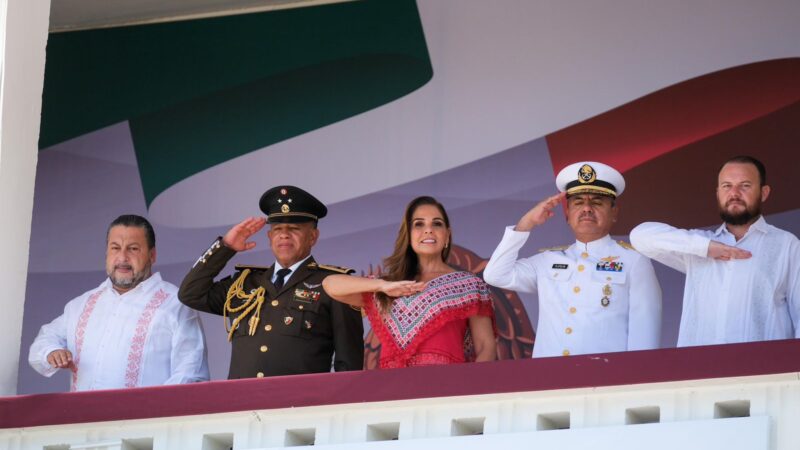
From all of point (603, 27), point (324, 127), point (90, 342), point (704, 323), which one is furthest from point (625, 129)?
point (90, 342)

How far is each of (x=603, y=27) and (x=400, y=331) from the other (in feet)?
9.20

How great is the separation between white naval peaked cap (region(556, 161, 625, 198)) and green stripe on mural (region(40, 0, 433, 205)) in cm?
230

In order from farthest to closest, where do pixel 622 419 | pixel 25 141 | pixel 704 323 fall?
1. pixel 25 141
2. pixel 704 323
3. pixel 622 419

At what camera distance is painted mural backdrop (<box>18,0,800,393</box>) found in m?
9.52

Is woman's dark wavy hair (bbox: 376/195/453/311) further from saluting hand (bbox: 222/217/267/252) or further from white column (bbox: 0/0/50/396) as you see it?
white column (bbox: 0/0/50/396)

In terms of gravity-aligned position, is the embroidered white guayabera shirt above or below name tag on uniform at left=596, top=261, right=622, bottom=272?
below

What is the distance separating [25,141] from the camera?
316 inches

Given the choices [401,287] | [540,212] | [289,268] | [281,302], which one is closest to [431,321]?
[401,287]

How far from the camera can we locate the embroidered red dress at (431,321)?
25.1ft

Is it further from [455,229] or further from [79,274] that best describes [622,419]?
[79,274]

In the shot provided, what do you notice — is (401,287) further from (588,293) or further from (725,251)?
(725,251)

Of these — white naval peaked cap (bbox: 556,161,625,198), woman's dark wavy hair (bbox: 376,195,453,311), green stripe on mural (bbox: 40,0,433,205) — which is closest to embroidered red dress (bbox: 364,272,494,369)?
woman's dark wavy hair (bbox: 376,195,453,311)

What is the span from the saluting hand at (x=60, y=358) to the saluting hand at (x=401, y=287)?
5.28 ft

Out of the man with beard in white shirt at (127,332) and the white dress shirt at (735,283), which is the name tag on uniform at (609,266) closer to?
the white dress shirt at (735,283)
